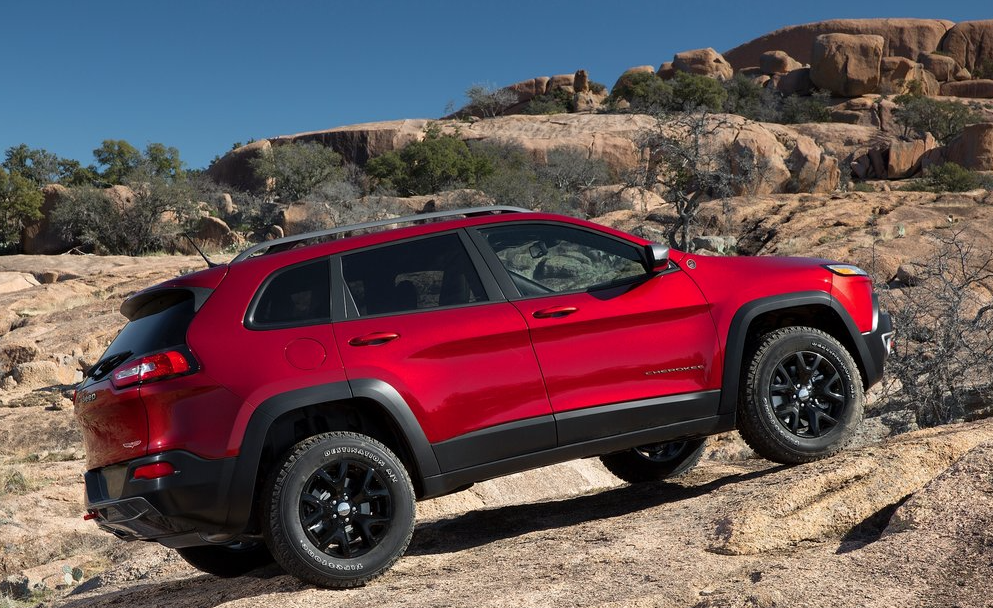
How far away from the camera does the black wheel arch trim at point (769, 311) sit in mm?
5035

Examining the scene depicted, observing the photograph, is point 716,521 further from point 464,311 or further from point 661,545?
point 464,311

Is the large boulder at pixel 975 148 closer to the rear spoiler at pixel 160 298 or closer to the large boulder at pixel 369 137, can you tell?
the large boulder at pixel 369 137

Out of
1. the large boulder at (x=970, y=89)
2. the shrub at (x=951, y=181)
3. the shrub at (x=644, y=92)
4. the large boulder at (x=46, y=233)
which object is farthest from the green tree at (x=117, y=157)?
the large boulder at (x=970, y=89)

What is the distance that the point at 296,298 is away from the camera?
14.5 ft

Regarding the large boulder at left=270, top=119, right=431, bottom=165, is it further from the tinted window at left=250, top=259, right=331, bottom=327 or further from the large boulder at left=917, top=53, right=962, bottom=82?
the tinted window at left=250, top=259, right=331, bottom=327

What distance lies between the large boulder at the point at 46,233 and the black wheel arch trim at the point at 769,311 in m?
42.0

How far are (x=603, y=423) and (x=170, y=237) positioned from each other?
38864 millimetres

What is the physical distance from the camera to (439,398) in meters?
4.38

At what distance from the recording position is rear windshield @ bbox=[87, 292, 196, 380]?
419 centimetres

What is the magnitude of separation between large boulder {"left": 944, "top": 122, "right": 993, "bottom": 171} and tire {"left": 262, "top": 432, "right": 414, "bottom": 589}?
152 ft

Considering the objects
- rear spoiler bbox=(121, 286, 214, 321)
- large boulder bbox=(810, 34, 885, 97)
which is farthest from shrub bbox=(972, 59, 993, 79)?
rear spoiler bbox=(121, 286, 214, 321)

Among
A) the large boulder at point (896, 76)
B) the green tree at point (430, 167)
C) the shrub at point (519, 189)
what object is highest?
the large boulder at point (896, 76)

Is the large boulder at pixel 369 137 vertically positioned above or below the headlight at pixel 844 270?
above

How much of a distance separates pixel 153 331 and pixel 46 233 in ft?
141
